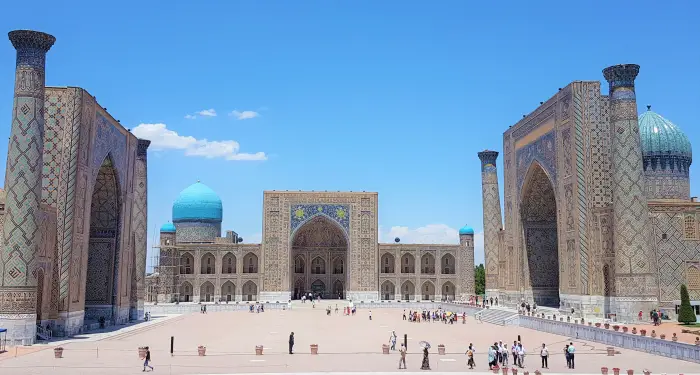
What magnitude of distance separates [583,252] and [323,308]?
22535 mm

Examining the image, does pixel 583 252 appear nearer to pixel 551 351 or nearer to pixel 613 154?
pixel 613 154

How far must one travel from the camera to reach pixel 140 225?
114ft

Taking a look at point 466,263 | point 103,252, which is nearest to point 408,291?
point 466,263

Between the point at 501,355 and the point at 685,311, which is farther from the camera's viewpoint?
the point at 685,311

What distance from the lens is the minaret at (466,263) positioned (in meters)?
55.9

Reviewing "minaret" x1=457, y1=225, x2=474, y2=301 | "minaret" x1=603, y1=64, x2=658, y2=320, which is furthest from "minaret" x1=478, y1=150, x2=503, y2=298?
"minaret" x1=603, y1=64, x2=658, y2=320

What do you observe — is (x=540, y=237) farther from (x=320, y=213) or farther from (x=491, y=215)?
(x=320, y=213)

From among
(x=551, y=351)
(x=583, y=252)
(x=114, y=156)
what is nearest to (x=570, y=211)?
(x=583, y=252)

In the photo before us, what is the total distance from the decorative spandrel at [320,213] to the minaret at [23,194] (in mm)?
32111

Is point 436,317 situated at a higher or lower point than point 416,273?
lower

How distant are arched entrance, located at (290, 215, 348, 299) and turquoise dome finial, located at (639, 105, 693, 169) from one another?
87.2ft

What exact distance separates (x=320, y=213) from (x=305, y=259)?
5066 millimetres

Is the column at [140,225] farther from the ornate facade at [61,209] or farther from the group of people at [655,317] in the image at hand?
the group of people at [655,317]

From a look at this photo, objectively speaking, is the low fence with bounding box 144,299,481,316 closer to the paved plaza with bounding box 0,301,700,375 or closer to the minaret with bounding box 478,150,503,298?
the minaret with bounding box 478,150,503,298
